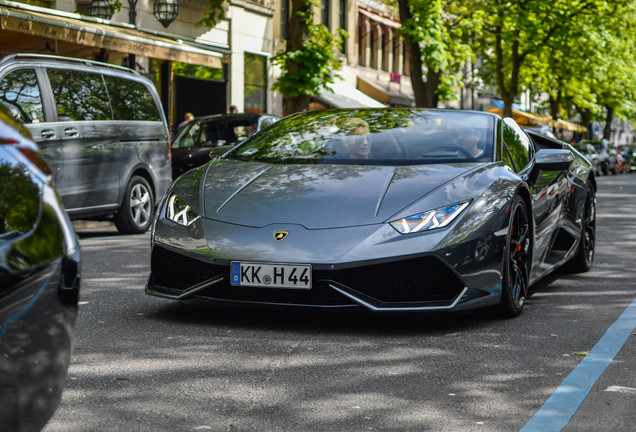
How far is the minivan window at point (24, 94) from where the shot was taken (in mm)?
9609

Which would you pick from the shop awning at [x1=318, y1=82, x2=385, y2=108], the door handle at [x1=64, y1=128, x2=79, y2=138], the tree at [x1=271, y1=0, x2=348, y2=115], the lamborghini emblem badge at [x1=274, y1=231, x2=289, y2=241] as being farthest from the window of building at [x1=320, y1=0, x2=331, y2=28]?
the lamborghini emblem badge at [x1=274, y1=231, x2=289, y2=241]

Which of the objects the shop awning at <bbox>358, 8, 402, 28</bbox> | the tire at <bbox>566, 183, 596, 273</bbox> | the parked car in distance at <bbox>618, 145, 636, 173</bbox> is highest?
the shop awning at <bbox>358, 8, 402, 28</bbox>

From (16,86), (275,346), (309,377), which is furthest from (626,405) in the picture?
(16,86)

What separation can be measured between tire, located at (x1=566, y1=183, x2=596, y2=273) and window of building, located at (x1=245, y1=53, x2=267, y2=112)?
2209 cm

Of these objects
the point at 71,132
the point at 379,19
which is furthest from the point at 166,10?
the point at 379,19

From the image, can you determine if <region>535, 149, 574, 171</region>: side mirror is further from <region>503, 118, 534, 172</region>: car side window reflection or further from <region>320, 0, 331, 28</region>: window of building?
<region>320, 0, 331, 28</region>: window of building

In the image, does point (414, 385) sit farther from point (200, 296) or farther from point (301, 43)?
point (301, 43)

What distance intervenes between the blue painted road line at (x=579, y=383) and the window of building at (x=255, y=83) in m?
24.8

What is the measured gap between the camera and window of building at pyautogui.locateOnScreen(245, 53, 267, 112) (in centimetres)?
3036

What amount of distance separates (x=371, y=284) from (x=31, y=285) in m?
2.87

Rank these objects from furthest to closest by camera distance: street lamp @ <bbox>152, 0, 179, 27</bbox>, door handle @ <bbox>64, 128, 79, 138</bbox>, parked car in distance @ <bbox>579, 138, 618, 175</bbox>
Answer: parked car in distance @ <bbox>579, 138, 618, 175</bbox> < street lamp @ <bbox>152, 0, 179, 27</bbox> < door handle @ <bbox>64, 128, 79, 138</bbox>

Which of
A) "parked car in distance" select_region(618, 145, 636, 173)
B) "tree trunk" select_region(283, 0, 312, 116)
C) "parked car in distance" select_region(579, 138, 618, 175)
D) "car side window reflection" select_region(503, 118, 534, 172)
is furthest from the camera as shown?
"parked car in distance" select_region(618, 145, 636, 173)

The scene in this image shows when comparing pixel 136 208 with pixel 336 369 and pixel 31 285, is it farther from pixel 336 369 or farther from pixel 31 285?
pixel 31 285

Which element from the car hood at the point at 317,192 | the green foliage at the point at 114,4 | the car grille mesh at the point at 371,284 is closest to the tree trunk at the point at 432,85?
the green foliage at the point at 114,4
